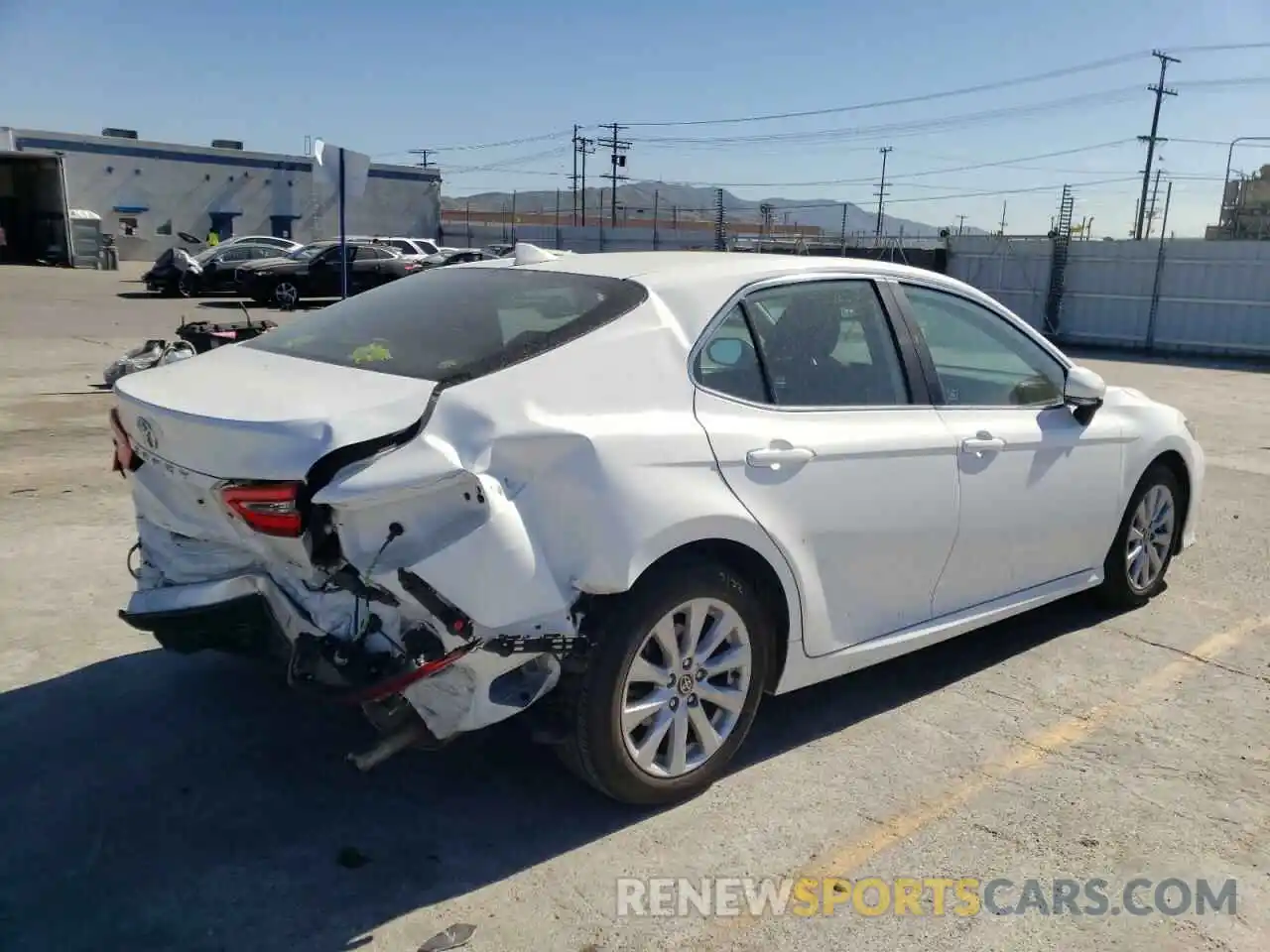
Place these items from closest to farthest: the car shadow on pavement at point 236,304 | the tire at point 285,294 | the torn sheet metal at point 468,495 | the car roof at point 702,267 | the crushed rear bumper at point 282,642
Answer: the torn sheet metal at point 468,495, the crushed rear bumper at point 282,642, the car roof at point 702,267, the car shadow on pavement at point 236,304, the tire at point 285,294

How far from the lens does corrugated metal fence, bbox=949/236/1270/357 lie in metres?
21.7

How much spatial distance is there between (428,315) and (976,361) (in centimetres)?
239

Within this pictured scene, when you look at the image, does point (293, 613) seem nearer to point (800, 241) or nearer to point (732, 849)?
point (732, 849)

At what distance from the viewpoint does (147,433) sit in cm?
327

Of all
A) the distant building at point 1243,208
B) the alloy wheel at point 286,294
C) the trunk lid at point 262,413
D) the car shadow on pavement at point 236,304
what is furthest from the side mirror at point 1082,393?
the distant building at point 1243,208

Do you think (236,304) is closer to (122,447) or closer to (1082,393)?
(122,447)

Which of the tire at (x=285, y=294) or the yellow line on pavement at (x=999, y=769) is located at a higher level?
the tire at (x=285, y=294)

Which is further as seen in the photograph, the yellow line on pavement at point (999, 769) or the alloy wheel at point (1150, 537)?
the alloy wheel at point (1150, 537)

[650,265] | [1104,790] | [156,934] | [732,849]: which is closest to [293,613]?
[156,934]

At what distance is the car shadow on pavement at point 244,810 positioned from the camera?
2805mm

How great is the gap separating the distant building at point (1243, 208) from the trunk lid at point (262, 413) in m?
44.6

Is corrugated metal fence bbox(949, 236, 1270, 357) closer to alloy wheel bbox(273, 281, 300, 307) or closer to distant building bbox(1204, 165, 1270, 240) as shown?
alloy wheel bbox(273, 281, 300, 307)

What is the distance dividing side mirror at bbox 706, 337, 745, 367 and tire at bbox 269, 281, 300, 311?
2265 centimetres

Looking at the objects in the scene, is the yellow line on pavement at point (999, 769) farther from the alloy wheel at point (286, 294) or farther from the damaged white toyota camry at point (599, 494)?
the alloy wheel at point (286, 294)
